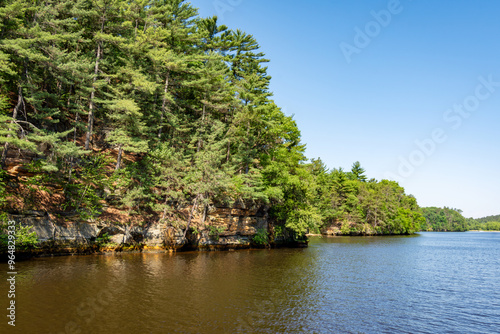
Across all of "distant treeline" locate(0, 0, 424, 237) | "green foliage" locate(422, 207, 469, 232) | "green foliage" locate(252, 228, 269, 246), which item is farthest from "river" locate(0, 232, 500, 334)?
"green foliage" locate(422, 207, 469, 232)

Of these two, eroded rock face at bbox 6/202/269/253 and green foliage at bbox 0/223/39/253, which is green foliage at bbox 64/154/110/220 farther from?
A: green foliage at bbox 0/223/39/253

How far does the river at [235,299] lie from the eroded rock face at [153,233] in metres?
1.76

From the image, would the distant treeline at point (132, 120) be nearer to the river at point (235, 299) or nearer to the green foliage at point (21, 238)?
the green foliage at point (21, 238)

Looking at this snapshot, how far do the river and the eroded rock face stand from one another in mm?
1765

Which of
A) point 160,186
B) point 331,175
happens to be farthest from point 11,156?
point 331,175

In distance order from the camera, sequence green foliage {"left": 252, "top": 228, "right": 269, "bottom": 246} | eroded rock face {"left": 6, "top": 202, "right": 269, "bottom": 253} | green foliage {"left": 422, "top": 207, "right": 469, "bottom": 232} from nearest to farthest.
Result: eroded rock face {"left": 6, "top": 202, "right": 269, "bottom": 253}
green foliage {"left": 252, "top": 228, "right": 269, "bottom": 246}
green foliage {"left": 422, "top": 207, "right": 469, "bottom": 232}

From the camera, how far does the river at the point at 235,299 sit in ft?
34.7

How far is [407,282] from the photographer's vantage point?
64.4 feet

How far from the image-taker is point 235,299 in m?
13.8

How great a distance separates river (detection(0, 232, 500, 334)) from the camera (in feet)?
34.7

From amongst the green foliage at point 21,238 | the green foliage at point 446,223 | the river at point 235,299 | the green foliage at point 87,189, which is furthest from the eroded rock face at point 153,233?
the green foliage at point 446,223

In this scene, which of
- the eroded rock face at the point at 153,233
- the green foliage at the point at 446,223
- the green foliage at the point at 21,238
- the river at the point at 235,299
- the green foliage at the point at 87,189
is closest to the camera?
the river at the point at 235,299

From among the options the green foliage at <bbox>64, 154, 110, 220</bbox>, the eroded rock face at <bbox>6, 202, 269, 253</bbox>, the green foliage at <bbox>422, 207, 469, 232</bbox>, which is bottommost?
the green foliage at <bbox>422, 207, 469, 232</bbox>

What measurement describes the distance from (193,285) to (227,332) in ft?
21.2
